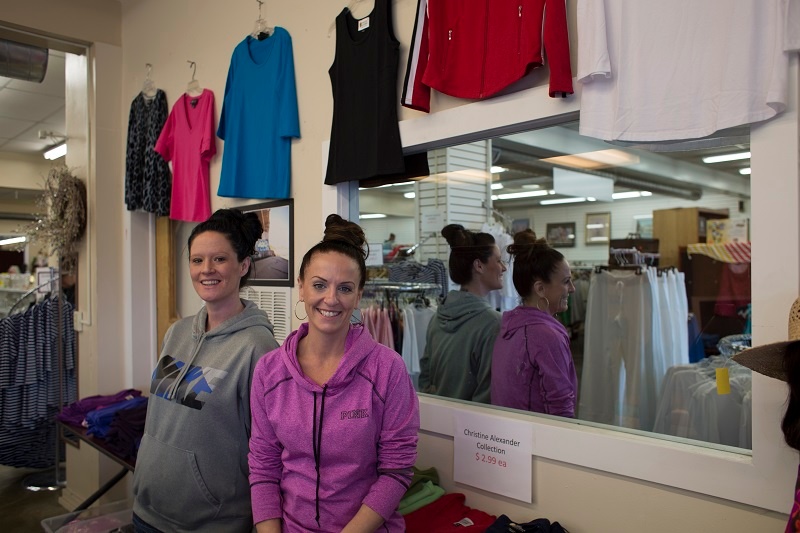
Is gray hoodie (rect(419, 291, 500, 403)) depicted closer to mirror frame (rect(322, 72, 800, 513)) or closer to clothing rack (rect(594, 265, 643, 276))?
mirror frame (rect(322, 72, 800, 513))

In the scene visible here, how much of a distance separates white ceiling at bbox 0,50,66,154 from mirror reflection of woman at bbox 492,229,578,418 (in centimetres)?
531

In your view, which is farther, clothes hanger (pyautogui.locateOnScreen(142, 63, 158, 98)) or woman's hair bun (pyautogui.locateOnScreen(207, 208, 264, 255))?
clothes hanger (pyautogui.locateOnScreen(142, 63, 158, 98))

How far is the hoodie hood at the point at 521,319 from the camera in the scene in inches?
99.3

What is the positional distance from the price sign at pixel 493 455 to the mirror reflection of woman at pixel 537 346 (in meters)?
0.23

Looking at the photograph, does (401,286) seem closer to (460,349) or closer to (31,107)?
(460,349)

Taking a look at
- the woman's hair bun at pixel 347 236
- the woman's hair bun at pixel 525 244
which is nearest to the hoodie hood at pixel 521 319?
the woman's hair bun at pixel 525 244

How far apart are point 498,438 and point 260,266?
5.77 ft

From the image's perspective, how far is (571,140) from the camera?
2705 mm

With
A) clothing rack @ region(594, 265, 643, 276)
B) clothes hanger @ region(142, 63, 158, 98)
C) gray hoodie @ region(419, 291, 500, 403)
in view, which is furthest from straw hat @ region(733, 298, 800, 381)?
clothes hanger @ region(142, 63, 158, 98)

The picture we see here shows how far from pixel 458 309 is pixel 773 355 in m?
1.67

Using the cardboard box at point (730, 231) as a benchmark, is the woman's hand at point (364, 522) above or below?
below

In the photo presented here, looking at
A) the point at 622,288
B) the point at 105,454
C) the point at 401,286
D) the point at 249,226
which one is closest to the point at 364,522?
the point at 249,226

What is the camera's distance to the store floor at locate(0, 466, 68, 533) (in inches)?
163

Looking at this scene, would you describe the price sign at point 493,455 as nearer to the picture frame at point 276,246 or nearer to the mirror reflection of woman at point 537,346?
the mirror reflection of woman at point 537,346
